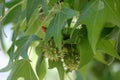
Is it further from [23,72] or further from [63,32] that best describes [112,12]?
[23,72]

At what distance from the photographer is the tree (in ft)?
2.21

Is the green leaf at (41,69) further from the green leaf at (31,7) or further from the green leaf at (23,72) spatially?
the green leaf at (31,7)

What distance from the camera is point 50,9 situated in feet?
2.48

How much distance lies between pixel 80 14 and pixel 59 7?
6cm

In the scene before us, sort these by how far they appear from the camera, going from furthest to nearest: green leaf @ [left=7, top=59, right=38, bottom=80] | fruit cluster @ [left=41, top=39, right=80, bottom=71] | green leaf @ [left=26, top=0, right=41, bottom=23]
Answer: green leaf @ [left=7, top=59, right=38, bottom=80] < fruit cluster @ [left=41, top=39, right=80, bottom=71] < green leaf @ [left=26, top=0, right=41, bottom=23]

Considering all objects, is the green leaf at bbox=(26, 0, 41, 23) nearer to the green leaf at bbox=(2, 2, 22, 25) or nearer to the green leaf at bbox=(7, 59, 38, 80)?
the green leaf at bbox=(2, 2, 22, 25)

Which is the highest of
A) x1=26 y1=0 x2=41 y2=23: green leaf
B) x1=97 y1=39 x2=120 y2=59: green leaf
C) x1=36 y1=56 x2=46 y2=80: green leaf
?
x1=26 y1=0 x2=41 y2=23: green leaf

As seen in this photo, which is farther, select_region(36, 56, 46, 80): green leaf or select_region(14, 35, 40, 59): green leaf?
select_region(36, 56, 46, 80): green leaf

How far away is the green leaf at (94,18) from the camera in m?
0.66

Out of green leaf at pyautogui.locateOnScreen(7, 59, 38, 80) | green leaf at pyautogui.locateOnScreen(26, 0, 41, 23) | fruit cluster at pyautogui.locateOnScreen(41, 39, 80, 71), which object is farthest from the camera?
green leaf at pyautogui.locateOnScreen(7, 59, 38, 80)

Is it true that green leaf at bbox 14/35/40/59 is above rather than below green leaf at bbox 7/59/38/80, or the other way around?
above

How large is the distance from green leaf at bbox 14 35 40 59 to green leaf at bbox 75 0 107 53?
13cm

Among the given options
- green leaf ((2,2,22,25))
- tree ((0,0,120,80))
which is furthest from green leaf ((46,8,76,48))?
green leaf ((2,2,22,25))

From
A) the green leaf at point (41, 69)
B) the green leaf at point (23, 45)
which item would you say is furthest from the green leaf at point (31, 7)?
the green leaf at point (41, 69)
